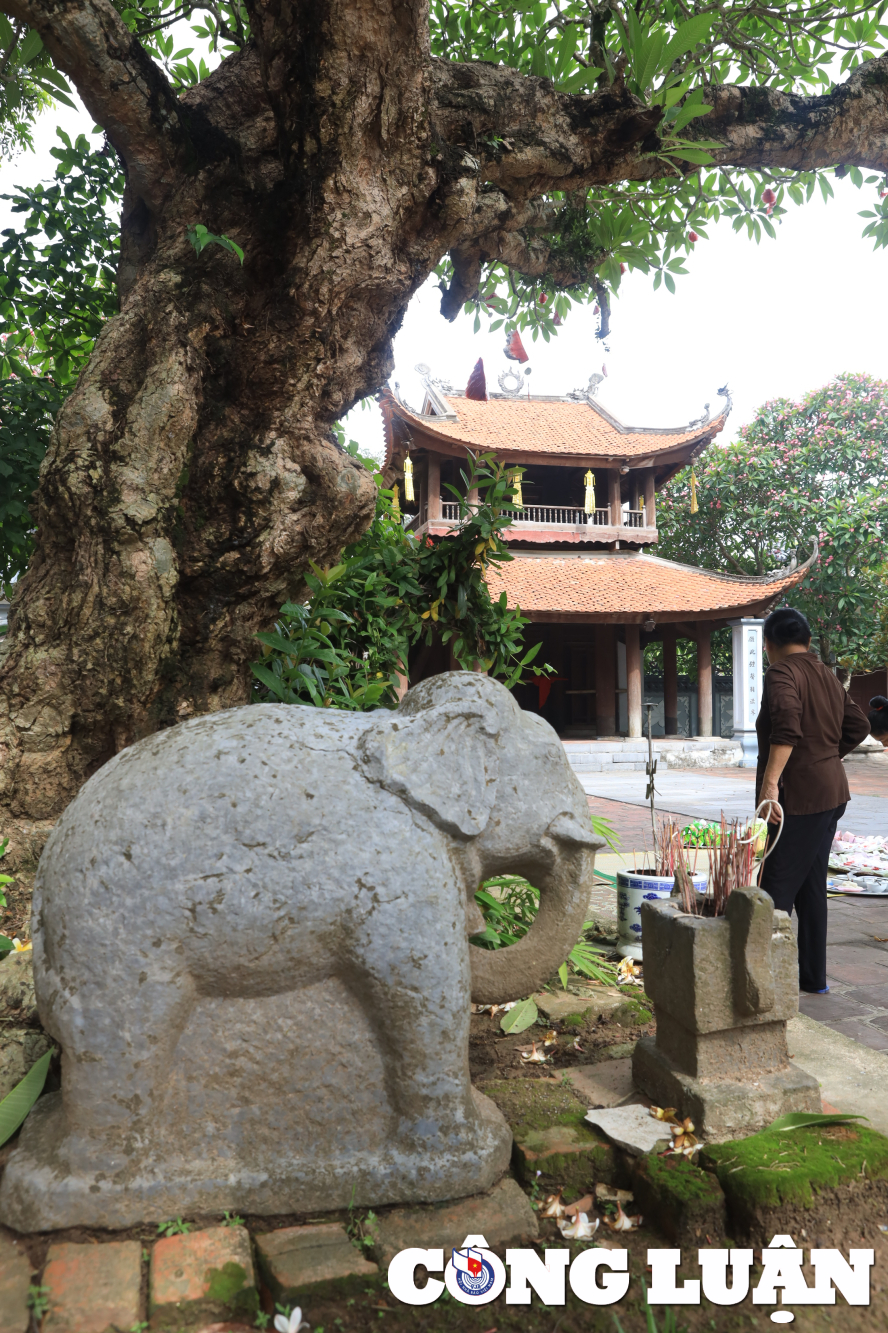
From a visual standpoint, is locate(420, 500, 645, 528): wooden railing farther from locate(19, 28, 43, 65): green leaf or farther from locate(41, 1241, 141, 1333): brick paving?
locate(41, 1241, 141, 1333): brick paving

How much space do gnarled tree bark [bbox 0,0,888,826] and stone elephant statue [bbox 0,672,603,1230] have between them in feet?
3.68

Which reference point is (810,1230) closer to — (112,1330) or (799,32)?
(112,1330)

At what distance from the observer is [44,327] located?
176 inches

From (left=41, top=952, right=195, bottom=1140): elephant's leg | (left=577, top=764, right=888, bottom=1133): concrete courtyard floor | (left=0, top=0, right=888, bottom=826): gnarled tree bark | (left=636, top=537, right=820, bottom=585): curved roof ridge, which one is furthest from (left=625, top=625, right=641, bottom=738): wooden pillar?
(left=41, top=952, right=195, bottom=1140): elephant's leg

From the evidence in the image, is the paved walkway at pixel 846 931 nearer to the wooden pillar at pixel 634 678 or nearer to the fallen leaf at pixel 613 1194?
the fallen leaf at pixel 613 1194

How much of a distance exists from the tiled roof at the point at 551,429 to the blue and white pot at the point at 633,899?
42.9 feet

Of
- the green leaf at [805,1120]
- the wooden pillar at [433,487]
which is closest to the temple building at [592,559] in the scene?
the wooden pillar at [433,487]

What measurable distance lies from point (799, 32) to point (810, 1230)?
5.23 m

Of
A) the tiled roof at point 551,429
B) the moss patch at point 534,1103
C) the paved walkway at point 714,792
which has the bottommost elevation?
the paved walkway at point 714,792

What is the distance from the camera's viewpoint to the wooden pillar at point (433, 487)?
53.5 feet

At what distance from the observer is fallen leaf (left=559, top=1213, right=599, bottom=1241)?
5.28 ft

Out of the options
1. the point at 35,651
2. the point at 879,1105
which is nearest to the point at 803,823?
the point at 879,1105

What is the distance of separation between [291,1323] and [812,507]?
22.6m

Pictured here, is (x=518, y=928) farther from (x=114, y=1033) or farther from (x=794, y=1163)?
(x=114, y=1033)
